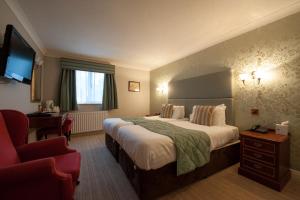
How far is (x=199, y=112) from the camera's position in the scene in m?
2.90

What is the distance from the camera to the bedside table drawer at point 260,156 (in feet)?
6.06

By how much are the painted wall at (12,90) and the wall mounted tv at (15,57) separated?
0.19 meters

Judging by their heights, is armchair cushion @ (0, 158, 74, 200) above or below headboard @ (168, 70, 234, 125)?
below

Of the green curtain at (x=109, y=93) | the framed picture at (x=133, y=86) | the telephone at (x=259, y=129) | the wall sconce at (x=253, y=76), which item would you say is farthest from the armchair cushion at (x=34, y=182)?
the framed picture at (x=133, y=86)

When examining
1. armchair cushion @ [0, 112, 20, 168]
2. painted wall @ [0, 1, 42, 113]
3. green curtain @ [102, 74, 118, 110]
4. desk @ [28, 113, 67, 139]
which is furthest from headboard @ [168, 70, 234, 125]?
painted wall @ [0, 1, 42, 113]

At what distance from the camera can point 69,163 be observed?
1.45 metres

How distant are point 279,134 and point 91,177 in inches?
114

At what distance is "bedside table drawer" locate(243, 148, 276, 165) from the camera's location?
1.85 meters

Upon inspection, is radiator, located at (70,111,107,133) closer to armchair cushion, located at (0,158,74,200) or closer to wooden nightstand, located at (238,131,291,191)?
armchair cushion, located at (0,158,74,200)

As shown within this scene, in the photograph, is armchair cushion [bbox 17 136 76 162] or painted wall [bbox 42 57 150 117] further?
painted wall [bbox 42 57 150 117]

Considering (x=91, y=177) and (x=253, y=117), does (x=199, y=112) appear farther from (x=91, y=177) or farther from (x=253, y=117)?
(x=91, y=177)

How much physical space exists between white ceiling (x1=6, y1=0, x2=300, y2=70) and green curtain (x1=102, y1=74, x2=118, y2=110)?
4.24ft

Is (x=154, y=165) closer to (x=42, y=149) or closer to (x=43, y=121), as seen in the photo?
(x=42, y=149)

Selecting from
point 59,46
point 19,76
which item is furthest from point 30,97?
point 59,46
